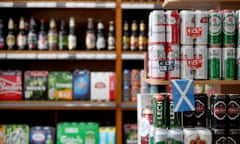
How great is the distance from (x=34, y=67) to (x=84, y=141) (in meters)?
1.08

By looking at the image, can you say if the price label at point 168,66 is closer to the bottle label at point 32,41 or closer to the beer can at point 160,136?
the beer can at point 160,136

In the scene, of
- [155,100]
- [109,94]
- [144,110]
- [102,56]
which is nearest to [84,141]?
[109,94]

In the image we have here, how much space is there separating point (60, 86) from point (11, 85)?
1.66ft

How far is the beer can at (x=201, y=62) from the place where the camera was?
233 centimetres

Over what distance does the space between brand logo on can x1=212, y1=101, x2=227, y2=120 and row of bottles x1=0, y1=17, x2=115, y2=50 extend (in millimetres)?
2660

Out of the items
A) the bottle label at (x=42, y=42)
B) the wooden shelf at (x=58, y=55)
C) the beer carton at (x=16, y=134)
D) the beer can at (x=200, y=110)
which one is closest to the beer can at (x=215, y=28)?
the beer can at (x=200, y=110)

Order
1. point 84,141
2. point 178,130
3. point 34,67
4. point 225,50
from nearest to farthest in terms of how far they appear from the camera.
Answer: point 178,130, point 225,50, point 84,141, point 34,67

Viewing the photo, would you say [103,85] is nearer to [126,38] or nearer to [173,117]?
[126,38]

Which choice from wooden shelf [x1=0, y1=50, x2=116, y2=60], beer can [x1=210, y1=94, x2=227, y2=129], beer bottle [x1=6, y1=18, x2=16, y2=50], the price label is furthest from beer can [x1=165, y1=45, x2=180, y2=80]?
beer bottle [x1=6, y1=18, x2=16, y2=50]

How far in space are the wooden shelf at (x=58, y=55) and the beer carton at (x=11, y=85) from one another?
20 cm

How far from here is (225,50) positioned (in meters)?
2.34

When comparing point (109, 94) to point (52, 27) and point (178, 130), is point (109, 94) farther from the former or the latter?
point (178, 130)

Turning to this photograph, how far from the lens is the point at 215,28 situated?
2322 millimetres

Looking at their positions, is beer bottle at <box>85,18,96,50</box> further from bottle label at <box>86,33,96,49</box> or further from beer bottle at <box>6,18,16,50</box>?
beer bottle at <box>6,18,16,50</box>
